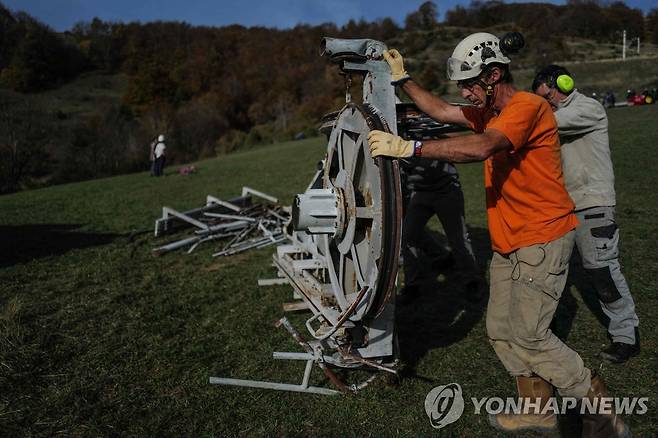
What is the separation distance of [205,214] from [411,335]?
568 cm

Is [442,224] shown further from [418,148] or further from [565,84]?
[418,148]

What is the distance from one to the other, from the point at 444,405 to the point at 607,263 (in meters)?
1.72

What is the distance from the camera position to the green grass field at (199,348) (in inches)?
135

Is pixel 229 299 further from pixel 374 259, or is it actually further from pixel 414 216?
pixel 374 259

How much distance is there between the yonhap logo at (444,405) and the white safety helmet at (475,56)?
221 cm

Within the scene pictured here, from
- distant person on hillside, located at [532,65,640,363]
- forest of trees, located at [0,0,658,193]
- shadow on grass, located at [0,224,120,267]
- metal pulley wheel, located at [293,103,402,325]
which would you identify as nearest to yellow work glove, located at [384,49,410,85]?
metal pulley wheel, located at [293,103,402,325]

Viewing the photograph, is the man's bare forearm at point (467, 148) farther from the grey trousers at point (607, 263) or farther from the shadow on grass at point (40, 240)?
the shadow on grass at point (40, 240)

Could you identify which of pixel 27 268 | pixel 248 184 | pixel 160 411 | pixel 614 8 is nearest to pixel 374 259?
pixel 160 411

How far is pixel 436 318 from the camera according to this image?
4.98 metres

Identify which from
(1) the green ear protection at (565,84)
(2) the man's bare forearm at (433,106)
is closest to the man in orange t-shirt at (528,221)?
(2) the man's bare forearm at (433,106)

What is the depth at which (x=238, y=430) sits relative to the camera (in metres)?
3.33

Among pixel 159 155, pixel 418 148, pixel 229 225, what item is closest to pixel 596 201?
pixel 418 148

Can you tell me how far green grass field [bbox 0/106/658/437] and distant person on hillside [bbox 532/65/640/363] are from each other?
310 millimetres

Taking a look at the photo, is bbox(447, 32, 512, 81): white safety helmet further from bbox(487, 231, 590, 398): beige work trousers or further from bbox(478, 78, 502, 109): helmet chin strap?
bbox(487, 231, 590, 398): beige work trousers
